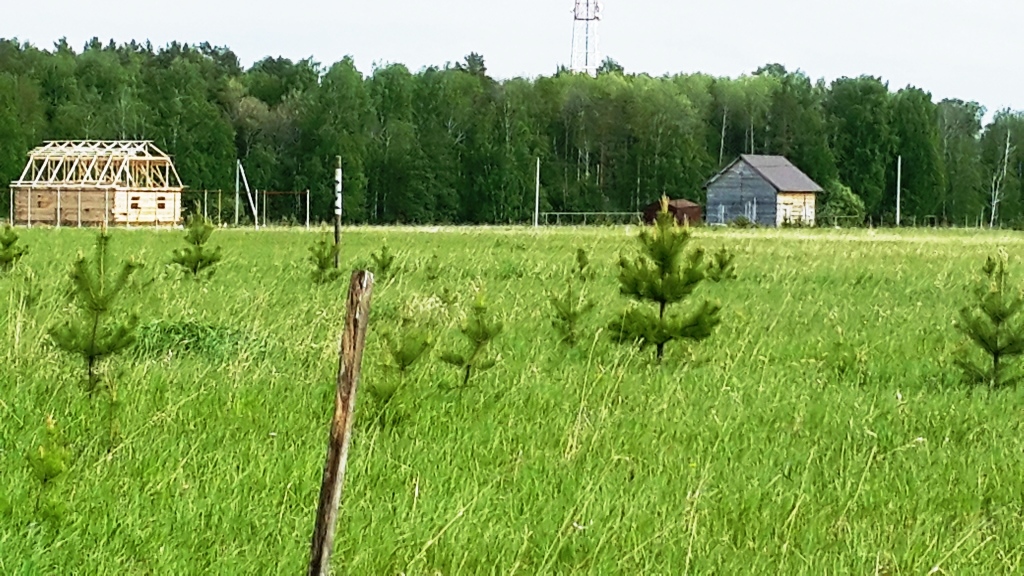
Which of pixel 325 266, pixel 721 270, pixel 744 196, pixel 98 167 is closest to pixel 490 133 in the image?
pixel 744 196

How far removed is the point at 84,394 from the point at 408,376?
1.88 m

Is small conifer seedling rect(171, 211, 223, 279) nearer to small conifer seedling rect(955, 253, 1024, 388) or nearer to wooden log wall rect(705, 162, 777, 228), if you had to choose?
small conifer seedling rect(955, 253, 1024, 388)

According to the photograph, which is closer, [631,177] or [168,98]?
[168,98]

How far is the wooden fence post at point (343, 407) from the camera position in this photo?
11.3 feet

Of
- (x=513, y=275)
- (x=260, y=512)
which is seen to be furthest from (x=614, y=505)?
(x=513, y=275)

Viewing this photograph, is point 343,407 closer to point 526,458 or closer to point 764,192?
point 526,458

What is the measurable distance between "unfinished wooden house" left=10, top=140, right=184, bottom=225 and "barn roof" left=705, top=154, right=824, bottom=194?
31217 mm

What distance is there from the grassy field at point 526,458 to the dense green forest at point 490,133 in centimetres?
5752

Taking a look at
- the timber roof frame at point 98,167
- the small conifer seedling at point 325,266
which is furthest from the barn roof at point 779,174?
the small conifer seedling at point 325,266

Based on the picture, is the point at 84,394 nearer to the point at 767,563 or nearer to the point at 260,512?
the point at 260,512

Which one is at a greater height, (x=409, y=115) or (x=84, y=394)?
(x=409, y=115)

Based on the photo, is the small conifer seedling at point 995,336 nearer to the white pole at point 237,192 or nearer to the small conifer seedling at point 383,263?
the small conifer seedling at point 383,263

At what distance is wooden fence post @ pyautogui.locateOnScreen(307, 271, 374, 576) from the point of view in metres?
3.44

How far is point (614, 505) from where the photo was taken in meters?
5.19
